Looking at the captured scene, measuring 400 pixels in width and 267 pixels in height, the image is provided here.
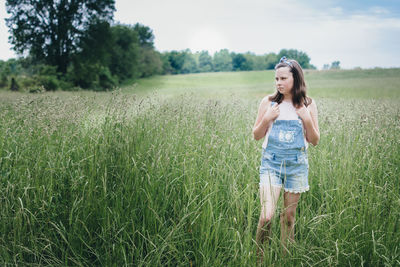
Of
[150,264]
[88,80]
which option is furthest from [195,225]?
[88,80]

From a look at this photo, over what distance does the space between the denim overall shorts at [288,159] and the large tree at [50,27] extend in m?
23.9

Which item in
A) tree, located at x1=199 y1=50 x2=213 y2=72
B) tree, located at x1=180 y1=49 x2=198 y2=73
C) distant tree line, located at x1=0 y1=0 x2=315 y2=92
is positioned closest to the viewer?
distant tree line, located at x1=0 y1=0 x2=315 y2=92

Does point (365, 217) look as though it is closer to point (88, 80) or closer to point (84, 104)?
point (84, 104)

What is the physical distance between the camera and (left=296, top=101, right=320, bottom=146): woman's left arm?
7.46 ft

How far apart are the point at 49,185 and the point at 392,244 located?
3.16 m

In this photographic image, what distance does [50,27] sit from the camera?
21.5m

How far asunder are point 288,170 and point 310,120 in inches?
18.4

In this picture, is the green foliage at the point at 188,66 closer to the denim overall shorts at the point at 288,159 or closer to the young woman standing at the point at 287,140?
the young woman standing at the point at 287,140

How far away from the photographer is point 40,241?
2.40 meters

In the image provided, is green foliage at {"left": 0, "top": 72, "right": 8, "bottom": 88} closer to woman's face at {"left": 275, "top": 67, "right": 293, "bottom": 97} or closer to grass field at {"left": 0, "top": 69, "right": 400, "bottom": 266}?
grass field at {"left": 0, "top": 69, "right": 400, "bottom": 266}

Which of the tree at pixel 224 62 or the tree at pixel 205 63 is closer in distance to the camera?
the tree at pixel 224 62

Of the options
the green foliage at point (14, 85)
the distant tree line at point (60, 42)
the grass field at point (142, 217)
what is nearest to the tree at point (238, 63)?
the distant tree line at point (60, 42)

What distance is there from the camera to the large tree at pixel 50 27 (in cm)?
2103

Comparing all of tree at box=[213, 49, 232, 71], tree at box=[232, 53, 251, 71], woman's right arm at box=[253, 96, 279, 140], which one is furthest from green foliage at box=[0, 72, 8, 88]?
tree at box=[232, 53, 251, 71]
